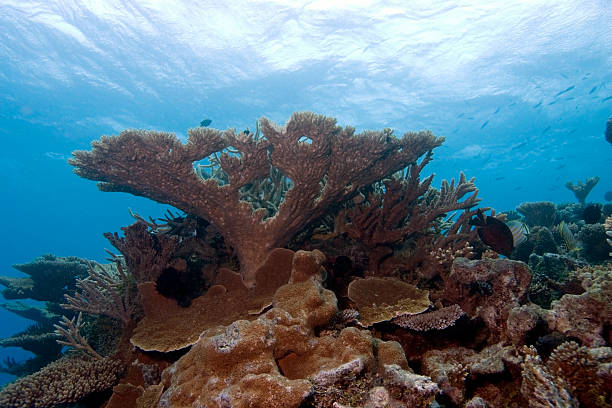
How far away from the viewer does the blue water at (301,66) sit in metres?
21.2

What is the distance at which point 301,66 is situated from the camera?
1069 inches

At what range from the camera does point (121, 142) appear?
14.1ft

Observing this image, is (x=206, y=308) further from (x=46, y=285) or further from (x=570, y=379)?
(x=46, y=285)

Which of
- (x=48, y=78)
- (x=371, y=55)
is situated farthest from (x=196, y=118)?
(x=371, y=55)

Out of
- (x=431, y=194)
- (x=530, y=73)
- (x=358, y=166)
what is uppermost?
(x=530, y=73)

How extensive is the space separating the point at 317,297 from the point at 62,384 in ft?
12.2

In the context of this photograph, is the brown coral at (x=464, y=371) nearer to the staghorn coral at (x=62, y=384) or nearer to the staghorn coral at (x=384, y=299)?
the staghorn coral at (x=384, y=299)

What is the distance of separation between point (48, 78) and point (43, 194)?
62.3 meters

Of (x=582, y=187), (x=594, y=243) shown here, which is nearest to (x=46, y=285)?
(x=594, y=243)

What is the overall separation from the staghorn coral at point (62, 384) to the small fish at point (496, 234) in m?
6.36

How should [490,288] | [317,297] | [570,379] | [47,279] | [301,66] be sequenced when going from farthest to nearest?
1. [301,66]
2. [47,279]
3. [490,288]
4. [317,297]
5. [570,379]

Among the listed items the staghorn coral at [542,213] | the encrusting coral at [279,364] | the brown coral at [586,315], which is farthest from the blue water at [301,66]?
the encrusting coral at [279,364]

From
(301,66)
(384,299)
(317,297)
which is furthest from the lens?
(301,66)

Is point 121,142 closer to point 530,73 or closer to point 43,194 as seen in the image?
point 530,73
